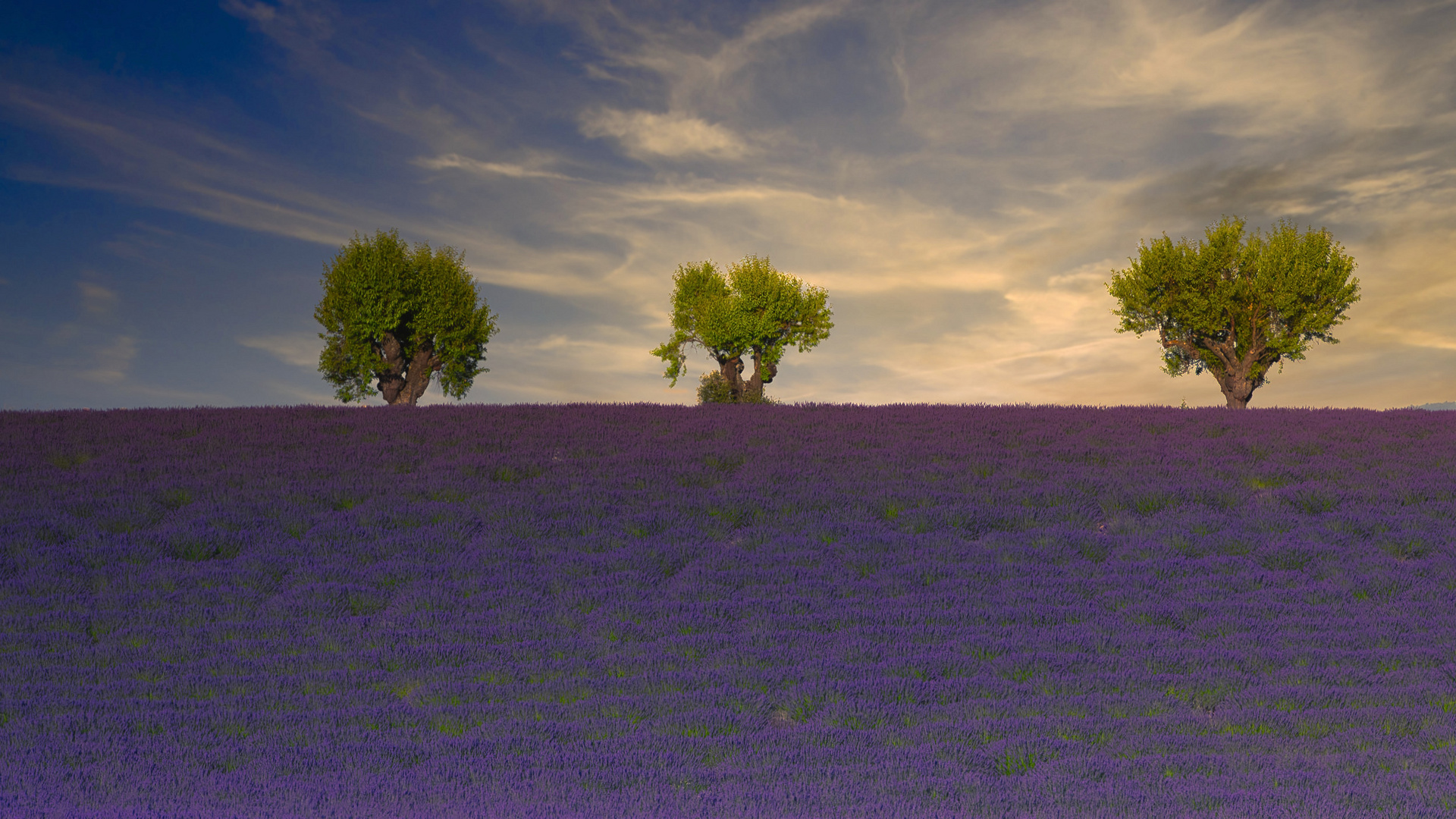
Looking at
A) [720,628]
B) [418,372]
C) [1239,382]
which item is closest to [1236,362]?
[1239,382]

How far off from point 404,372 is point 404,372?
39mm

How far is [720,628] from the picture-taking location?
891 cm

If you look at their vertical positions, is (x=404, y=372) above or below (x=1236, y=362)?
below

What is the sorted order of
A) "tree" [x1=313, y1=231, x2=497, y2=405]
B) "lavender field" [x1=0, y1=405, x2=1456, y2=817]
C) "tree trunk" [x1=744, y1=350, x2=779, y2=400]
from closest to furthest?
"lavender field" [x1=0, y1=405, x2=1456, y2=817], "tree" [x1=313, y1=231, x2=497, y2=405], "tree trunk" [x1=744, y1=350, x2=779, y2=400]

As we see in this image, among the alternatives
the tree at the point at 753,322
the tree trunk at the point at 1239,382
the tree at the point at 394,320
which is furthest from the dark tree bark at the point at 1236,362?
the tree at the point at 394,320

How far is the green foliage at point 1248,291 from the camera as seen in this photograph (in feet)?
137

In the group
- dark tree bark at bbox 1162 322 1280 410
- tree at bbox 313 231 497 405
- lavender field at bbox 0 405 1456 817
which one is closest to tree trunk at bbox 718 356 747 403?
tree at bbox 313 231 497 405

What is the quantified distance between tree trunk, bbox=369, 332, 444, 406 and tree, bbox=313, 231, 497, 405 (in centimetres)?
4

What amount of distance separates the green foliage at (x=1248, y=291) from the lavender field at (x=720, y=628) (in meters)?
28.2

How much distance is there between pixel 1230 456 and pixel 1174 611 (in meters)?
8.21

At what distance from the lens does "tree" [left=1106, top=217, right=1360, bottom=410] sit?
4175 cm

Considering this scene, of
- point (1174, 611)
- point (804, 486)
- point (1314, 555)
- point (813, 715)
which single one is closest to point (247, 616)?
point (813, 715)

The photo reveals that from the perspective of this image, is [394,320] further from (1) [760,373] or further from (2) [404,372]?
(1) [760,373]

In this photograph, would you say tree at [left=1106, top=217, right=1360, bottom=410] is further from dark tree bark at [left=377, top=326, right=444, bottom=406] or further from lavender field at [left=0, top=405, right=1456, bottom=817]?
dark tree bark at [left=377, top=326, right=444, bottom=406]
